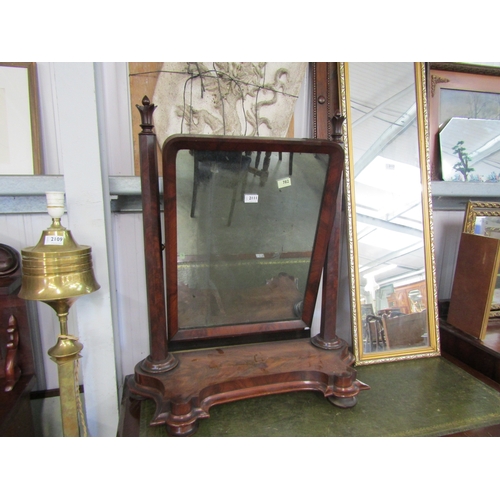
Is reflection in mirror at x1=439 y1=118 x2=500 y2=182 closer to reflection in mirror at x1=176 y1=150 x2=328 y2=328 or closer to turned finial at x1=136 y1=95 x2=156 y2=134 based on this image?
reflection in mirror at x1=176 y1=150 x2=328 y2=328

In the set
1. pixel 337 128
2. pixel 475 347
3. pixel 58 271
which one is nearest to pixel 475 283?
pixel 475 347

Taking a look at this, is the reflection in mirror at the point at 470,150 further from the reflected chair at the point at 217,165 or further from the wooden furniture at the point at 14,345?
the wooden furniture at the point at 14,345

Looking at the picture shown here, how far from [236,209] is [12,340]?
0.80m

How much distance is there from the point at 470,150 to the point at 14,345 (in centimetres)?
194

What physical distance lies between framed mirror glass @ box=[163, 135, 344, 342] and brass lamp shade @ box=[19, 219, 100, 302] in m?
0.23

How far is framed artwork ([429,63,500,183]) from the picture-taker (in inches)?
54.2

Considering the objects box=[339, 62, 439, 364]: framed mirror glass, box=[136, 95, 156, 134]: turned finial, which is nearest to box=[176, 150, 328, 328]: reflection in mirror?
box=[136, 95, 156, 134]: turned finial

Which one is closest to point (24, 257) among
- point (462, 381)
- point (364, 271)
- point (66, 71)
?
point (66, 71)

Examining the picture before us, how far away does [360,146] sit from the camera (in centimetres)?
120

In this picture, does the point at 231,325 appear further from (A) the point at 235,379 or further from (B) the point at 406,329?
(B) the point at 406,329

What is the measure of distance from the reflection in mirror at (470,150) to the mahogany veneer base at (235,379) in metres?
1.01

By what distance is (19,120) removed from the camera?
100 centimetres

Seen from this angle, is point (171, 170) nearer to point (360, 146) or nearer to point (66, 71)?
point (66, 71)

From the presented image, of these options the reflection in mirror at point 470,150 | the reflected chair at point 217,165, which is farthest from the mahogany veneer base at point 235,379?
the reflection in mirror at point 470,150
